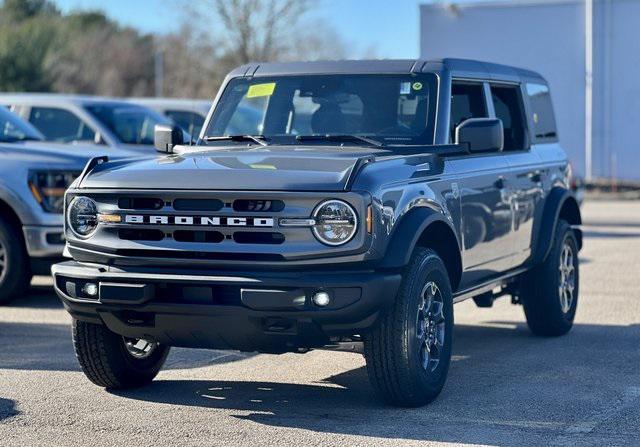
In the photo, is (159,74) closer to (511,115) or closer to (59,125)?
(59,125)

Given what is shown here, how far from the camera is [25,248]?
35.8 feet

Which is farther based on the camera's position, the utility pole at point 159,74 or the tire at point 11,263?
the utility pole at point 159,74

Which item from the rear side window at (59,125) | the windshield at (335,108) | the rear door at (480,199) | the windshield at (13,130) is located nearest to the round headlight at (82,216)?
the windshield at (335,108)

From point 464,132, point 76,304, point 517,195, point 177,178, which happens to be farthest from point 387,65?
point 76,304

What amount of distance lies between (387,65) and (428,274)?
1772 millimetres

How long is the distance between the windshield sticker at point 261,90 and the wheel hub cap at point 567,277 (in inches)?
101

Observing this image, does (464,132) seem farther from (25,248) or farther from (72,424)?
(25,248)

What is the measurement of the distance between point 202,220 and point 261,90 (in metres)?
2.07

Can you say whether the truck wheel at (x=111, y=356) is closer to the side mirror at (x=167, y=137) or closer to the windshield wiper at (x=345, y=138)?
the side mirror at (x=167, y=137)

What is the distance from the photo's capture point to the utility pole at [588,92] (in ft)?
98.6

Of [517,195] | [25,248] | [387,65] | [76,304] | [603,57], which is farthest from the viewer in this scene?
[603,57]

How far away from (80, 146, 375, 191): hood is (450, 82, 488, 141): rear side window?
1.09m

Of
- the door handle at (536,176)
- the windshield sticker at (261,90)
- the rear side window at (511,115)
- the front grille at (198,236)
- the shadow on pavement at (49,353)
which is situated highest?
the windshield sticker at (261,90)

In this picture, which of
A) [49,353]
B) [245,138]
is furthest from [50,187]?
[245,138]
